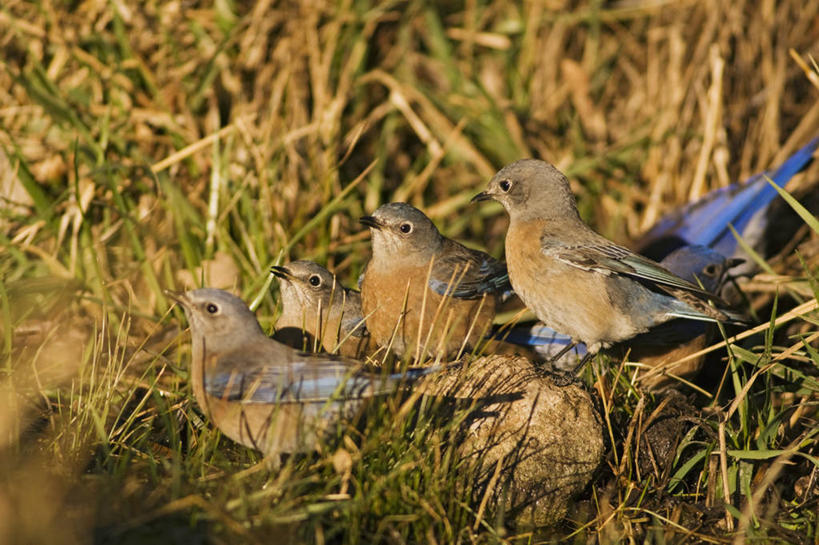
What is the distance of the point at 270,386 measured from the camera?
3938mm

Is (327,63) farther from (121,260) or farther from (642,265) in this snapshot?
(642,265)

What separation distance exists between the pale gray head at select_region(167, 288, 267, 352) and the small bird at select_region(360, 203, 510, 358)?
0.89 m

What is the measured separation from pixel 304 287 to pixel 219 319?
3.16ft

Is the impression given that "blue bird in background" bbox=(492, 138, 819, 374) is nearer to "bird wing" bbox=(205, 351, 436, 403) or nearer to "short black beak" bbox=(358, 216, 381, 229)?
"short black beak" bbox=(358, 216, 381, 229)

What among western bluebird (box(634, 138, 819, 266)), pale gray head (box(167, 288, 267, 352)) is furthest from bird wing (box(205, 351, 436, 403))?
western bluebird (box(634, 138, 819, 266))

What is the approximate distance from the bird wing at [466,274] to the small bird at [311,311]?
0.51 meters

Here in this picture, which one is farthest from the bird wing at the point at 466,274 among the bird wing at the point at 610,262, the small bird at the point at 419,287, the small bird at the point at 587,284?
the bird wing at the point at 610,262

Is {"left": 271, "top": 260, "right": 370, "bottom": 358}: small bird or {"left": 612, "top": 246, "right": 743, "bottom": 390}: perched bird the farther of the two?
{"left": 612, "top": 246, "right": 743, "bottom": 390}: perched bird

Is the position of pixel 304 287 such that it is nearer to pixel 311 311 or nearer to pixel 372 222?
pixel 311 311

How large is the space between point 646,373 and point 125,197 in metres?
3.72

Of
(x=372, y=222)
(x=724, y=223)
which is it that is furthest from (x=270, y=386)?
(x=724, y=223)

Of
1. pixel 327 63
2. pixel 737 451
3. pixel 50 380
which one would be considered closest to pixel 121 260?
pixel 50 380

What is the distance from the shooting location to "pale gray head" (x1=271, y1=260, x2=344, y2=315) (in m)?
5.13

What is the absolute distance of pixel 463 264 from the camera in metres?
5.31
